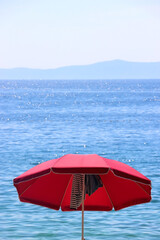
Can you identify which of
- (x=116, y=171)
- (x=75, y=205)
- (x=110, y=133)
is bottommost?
(x=110, y=133)

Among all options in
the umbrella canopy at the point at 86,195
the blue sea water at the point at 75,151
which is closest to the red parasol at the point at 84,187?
the umbrella canopy at the point at 86,195

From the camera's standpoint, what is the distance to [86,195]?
11266 millimetres

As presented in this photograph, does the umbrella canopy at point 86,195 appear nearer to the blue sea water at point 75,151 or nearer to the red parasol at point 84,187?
the red parasol at point 84,187

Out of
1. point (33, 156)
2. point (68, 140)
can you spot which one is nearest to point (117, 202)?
point (33, 156)

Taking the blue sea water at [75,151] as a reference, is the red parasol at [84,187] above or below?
above

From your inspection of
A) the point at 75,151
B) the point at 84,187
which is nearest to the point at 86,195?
the point at 84,187

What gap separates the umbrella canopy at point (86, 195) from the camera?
9.47 meters

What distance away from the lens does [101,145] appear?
164 ft

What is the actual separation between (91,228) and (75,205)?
10.2m

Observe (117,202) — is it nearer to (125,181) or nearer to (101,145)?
(125,181)

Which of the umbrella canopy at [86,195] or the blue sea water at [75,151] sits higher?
the umbrella canopy at [86,195]

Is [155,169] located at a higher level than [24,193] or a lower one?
A: lower

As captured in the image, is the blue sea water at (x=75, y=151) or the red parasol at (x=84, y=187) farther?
the blue sea water at (x=75, y=151)

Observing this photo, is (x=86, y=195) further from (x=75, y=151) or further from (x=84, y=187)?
(x=75, y=151)
